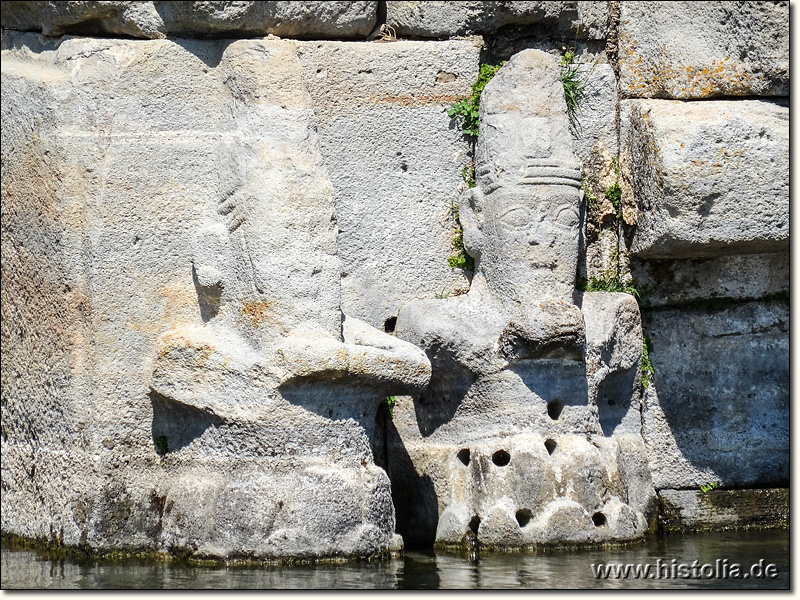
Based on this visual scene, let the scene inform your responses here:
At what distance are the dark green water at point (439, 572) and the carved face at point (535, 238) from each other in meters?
1.16

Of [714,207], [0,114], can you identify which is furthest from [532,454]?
[0,114]

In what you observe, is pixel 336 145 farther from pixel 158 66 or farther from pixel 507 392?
pixel 507 392

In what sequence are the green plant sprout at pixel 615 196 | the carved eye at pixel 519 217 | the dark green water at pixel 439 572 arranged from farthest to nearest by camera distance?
the green plant sprout at pixel 615 196 → the carved eye at pixel 519 217 → the dark green water at pixel 439 572

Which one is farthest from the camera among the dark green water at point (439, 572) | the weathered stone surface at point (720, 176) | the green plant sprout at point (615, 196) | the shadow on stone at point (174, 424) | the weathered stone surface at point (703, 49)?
the green plant sprout at point (615, 196)


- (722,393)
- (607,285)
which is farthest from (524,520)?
(722,393)

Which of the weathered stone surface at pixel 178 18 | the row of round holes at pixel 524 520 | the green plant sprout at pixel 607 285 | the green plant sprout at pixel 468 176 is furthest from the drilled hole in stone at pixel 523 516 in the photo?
the weathered stone surface at pixel 178 18

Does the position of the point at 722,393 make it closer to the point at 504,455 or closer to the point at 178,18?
the point at 504,455

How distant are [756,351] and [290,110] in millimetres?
2605

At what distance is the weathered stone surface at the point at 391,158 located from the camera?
6531mm

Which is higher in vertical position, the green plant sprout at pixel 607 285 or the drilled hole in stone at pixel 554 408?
the green plant sprout at pixel 607 285

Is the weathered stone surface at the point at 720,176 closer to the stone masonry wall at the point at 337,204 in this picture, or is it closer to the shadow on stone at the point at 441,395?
the stone masonry wall at the point at 337,204

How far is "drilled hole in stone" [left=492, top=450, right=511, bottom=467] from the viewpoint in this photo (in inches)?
245

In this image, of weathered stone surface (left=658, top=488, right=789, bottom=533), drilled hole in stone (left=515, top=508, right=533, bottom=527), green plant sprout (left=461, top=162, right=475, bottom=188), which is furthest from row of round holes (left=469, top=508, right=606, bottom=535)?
green plant sprout (left=461, top=162, right=475, bottom=188)

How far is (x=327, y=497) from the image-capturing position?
5.68 metres
